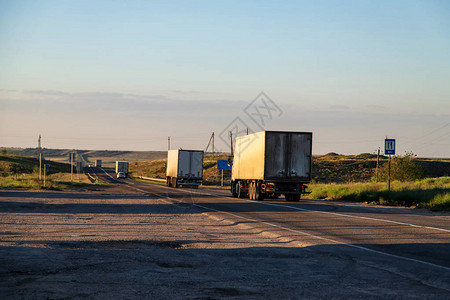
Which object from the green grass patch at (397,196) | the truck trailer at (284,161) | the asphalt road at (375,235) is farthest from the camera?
the truck trailer at (284,161)

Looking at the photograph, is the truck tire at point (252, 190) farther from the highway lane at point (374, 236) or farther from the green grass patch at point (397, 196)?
the highway lane at point (374, 236)

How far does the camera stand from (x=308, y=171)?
3006cm

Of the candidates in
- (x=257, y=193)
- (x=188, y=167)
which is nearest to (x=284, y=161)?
(x=257, y=193)

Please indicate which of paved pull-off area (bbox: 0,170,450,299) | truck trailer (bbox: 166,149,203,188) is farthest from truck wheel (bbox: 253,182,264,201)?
truck trailer (bbox: 166,149,203,188)

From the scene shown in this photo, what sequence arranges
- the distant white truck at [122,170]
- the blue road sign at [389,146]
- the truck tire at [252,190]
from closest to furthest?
the blue road sign at [389,146] → the truck tire at [252,190] → the distant white truck at [122,170]

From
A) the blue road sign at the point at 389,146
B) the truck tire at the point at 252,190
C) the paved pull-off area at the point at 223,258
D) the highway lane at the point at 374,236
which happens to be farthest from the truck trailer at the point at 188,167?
the paved pull-off area at the point at 223,258

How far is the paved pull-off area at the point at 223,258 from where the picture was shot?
24.1 ft

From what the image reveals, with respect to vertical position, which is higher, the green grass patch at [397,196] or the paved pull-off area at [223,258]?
the green grass patch at [397,196]

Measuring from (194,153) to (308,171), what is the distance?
2455 cm

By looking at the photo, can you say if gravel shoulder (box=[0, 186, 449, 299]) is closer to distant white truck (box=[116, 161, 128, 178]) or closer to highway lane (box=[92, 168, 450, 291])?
highway lane (box=[92, 168, 450, 291])

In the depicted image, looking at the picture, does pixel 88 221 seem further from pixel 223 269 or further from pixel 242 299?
pixel 242 299

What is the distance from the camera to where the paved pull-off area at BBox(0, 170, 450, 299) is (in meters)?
7.34

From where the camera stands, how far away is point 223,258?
1040cm

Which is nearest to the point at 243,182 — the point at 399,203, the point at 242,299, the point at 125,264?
the point at 399,203
